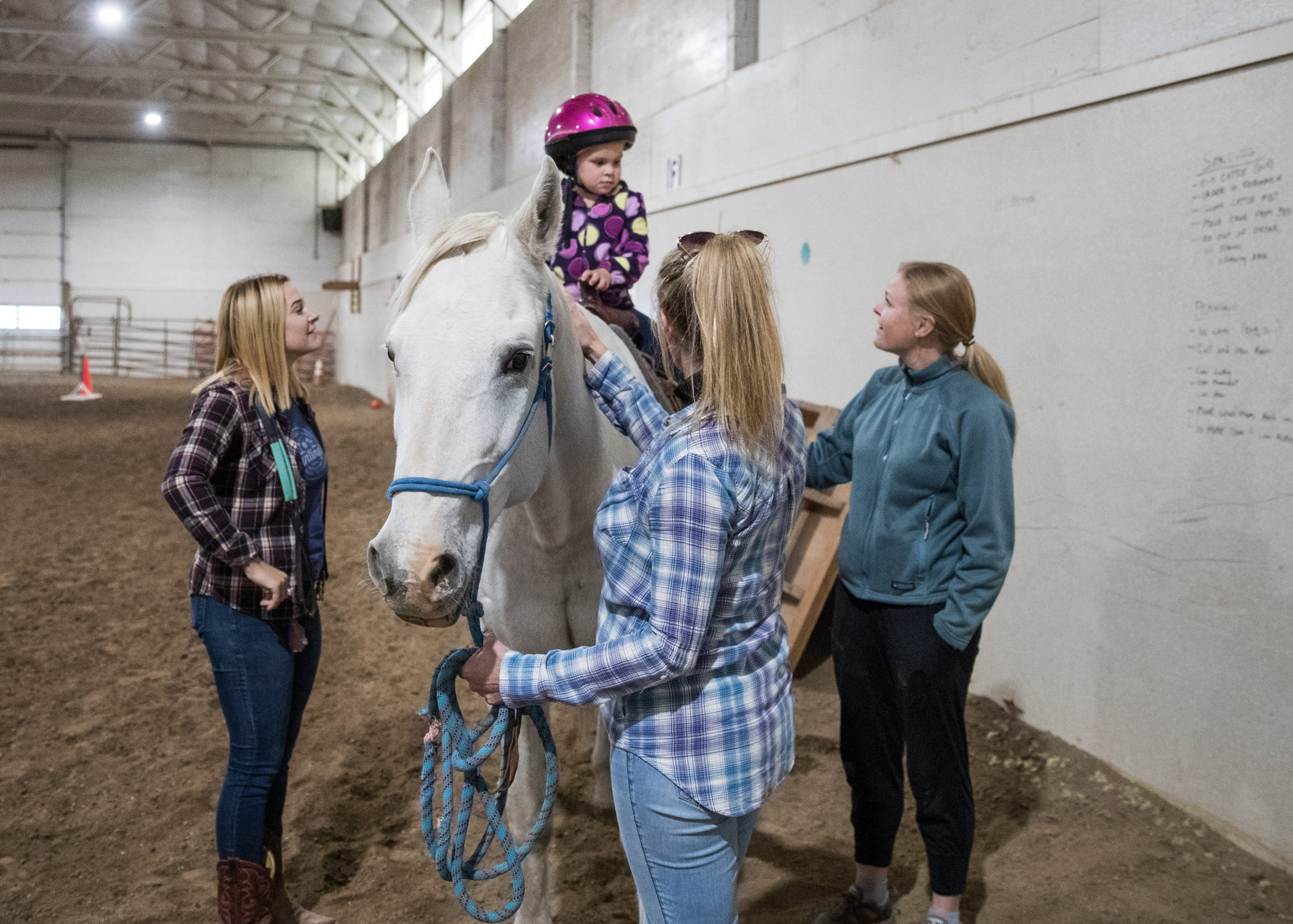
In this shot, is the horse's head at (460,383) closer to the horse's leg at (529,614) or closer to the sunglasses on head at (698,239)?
the sunglasses on head at (698,239)

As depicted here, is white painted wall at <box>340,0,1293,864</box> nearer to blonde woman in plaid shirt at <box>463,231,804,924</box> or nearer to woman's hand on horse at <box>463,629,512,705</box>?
blonde woman in plaid shirt at <box>463,231,804,924</box>

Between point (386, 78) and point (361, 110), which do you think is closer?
point (386, 78)

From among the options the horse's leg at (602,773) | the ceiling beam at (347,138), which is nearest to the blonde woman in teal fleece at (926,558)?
the horse's leg at (602,773)

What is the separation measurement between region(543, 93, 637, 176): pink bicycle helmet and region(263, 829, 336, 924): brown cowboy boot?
2.13m

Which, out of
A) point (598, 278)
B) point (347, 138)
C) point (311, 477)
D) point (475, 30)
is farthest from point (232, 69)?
point (311, 477)

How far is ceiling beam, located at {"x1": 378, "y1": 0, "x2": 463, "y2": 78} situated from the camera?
36.1 ft

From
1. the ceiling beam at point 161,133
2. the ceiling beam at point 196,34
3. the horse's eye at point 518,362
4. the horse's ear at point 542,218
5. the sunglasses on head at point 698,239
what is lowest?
the horse's eye at point 518,362

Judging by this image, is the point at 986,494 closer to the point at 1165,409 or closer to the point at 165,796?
the point at 1165,409

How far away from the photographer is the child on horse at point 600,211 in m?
2.79

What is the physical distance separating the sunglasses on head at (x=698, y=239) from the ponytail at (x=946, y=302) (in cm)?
70

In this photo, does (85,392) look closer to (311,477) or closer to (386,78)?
(386,78)

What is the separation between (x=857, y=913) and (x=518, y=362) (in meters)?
1.75

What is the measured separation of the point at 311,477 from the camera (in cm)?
203

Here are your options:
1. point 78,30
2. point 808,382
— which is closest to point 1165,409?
point 808,382
